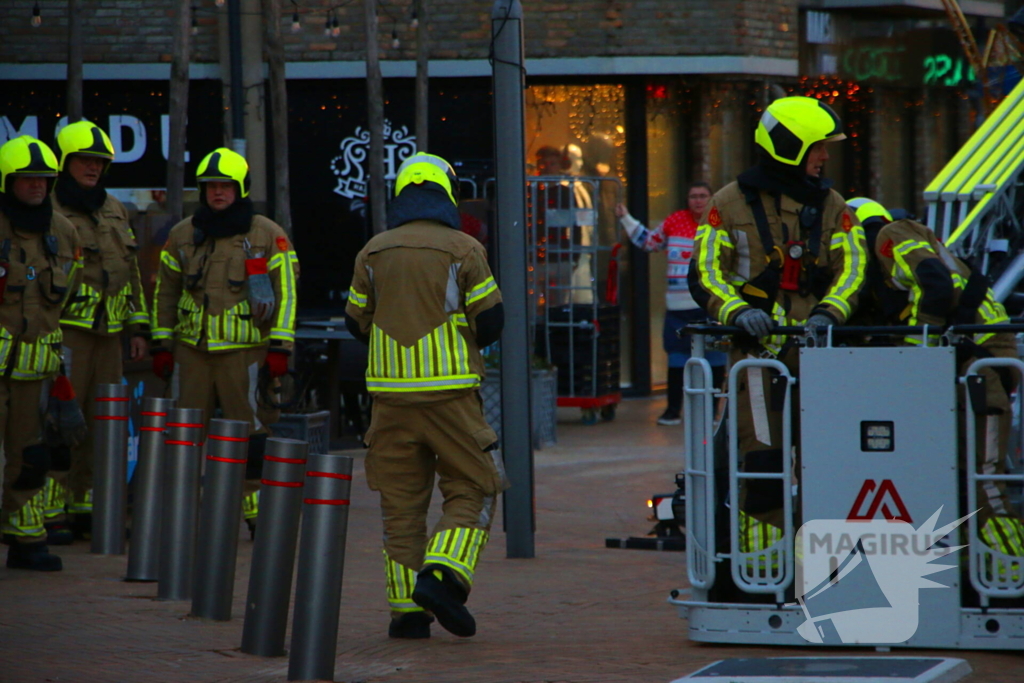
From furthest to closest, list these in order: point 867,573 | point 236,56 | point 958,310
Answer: point 236,56, point 958,310, point 867,573

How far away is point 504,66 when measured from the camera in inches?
319

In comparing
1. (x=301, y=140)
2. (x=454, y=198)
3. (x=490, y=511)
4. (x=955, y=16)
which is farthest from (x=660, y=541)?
(x=955, y=16)

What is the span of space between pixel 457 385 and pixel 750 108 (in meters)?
11.3

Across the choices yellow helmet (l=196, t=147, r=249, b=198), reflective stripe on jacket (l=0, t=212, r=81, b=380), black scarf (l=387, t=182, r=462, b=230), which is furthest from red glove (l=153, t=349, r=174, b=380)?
black scarf (l=387, t=182, r=462, b=230)

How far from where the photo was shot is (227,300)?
8.36 meters

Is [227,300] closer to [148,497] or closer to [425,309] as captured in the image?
[148,497]

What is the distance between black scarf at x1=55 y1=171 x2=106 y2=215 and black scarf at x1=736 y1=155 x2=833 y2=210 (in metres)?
3.95

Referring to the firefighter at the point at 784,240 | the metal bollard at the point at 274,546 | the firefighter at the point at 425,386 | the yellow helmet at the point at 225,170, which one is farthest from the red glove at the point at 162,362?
the firefighter at the point at 784,240

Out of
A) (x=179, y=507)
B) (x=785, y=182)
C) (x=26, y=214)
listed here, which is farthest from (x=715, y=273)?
(x=26, y=214)

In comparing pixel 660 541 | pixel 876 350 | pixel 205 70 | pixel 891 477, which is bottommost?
pixel 660 541

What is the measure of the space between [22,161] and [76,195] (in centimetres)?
92

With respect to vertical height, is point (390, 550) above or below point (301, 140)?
below

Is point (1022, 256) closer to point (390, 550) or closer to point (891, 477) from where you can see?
point (891, 477)

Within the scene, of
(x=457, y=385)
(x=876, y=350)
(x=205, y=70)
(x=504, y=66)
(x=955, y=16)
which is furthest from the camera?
(x=955, y=16)
